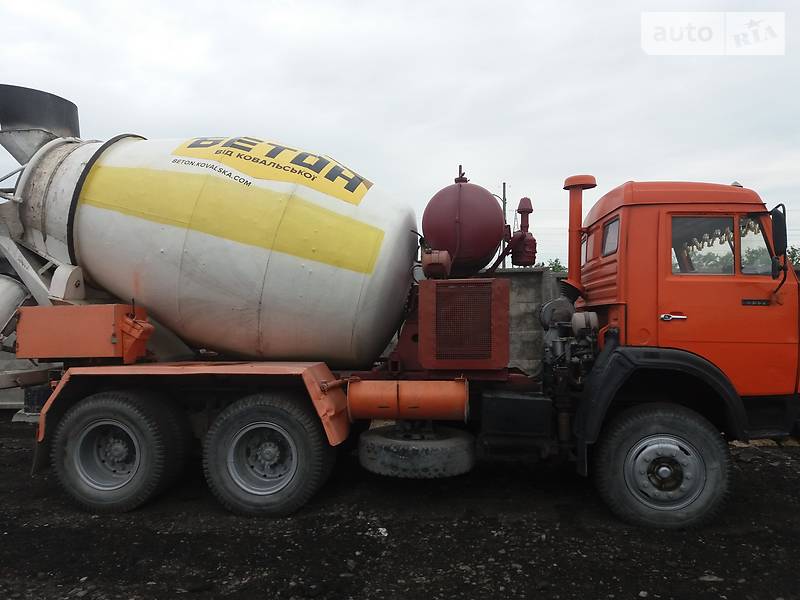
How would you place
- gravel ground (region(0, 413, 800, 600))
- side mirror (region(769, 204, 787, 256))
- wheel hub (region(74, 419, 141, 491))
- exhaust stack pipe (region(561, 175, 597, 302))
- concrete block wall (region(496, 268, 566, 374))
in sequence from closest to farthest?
gravel ground (region(0, 413, 800, 600)) < side mirror (region(769, 204, 787, 256)) < wheel hub (region(74, 419, 141, 491)) < exhaust stack pipe (region(561, 175, 597, 302)) < concrete block wall (region(496, 268, 566, 374))

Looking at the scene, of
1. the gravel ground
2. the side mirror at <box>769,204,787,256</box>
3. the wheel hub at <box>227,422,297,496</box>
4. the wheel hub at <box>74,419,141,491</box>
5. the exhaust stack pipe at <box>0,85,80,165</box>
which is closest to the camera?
the gravel ground

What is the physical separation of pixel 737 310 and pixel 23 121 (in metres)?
6.71

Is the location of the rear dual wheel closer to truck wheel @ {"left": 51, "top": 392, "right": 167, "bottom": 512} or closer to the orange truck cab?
truck wheel @ {"left": 51, "top": 392, "right": 167, "bottom": 512}

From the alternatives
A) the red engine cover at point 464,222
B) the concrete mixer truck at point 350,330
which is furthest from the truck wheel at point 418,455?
the red engine cover at point 464,222

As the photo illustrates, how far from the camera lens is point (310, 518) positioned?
4.37 meters

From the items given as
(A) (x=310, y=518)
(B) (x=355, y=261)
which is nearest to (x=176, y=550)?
(A) (x=310, y=518)

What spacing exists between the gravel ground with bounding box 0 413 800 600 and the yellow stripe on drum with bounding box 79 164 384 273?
2146 mm

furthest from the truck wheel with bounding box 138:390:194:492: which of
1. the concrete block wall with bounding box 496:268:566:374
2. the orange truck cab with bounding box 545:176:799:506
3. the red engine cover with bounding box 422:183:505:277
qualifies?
the concrete block wall with bounding box 496:268:566:374

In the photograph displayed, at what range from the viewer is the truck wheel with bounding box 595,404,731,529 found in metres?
4.09

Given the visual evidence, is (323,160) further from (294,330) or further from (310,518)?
(310,518)

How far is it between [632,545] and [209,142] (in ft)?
16.1

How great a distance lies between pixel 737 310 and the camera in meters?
4.20

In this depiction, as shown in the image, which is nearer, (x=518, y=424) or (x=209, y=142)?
(x=518, y=424)

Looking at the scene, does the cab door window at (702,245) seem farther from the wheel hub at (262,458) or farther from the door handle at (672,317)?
the wheel hub at (262,458)
